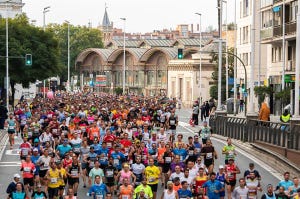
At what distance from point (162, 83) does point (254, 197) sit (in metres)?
96.4

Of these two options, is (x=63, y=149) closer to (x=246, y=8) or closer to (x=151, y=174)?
(x=151, y=174)

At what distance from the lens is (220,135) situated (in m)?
46.2

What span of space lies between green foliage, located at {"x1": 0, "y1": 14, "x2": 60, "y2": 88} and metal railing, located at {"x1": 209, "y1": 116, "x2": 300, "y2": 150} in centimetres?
2960

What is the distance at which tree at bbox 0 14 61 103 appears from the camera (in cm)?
7519

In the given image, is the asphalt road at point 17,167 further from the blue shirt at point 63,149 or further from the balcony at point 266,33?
the balcony at point 266,33

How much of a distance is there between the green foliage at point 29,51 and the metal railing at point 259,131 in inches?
1165

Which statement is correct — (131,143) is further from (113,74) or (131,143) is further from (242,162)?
(113,74)

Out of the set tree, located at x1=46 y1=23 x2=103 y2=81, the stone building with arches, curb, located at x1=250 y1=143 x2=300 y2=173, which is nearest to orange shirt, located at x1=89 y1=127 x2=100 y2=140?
curb, located at x1=250 y1=143 x2=300 y2=173

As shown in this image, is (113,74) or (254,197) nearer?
(254,197)

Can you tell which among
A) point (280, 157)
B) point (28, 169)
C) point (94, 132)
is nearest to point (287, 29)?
point (280, 157)

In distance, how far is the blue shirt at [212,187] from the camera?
819 inches

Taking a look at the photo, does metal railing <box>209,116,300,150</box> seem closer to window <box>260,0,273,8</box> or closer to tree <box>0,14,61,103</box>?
window <box>260,0,273,8</box>

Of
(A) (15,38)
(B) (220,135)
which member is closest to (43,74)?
(A) (15,38)

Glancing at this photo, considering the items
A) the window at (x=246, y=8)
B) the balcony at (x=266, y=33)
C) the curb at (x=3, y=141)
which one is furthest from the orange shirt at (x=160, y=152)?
the window at (x=246, y=8)
